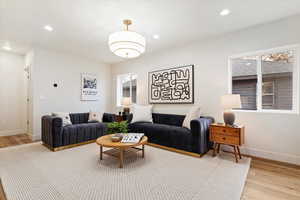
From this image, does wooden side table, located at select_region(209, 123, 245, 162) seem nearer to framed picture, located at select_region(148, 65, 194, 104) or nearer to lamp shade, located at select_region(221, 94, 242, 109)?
lamp shade, located at select_region(221, 94, 242, 109)

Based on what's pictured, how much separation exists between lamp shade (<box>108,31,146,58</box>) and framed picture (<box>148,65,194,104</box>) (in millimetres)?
1704

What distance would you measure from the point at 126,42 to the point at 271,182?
2.78 meters

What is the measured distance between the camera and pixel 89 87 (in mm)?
4953

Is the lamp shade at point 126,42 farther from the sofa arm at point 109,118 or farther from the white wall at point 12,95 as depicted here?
the white wall at point 12,95

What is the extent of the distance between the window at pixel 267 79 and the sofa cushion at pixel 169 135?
1.40m

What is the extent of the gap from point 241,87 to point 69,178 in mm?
3447

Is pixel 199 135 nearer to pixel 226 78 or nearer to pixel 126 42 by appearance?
pixel 226 78

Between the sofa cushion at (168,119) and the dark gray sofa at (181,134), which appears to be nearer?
the dark gray sofa at (181,134)

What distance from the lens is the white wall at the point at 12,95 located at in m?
4.17

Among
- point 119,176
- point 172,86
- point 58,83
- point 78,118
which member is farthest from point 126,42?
point 58,83

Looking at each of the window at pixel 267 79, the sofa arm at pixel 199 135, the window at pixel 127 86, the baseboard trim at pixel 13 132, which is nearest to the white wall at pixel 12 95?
the baseboard trim at pixel 13 132

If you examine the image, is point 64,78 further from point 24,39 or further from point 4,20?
point 4,20

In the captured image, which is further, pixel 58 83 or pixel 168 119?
pixel 58 83

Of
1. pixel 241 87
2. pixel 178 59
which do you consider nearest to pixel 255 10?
pixel 241 87
